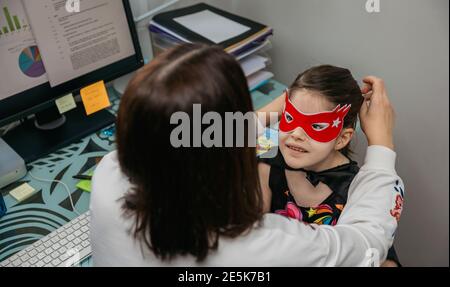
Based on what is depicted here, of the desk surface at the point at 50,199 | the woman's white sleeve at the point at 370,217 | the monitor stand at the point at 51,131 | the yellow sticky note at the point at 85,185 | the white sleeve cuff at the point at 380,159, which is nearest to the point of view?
the woman's white sleeve at the point at 370,217

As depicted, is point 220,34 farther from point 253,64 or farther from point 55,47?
point 55,47

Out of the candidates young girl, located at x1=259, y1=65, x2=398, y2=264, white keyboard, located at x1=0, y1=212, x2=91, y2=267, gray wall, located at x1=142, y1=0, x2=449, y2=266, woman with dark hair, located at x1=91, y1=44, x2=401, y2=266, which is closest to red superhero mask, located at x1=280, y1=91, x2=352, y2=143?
young girl, located at x1=259, y1=65, x2=398, y2=264

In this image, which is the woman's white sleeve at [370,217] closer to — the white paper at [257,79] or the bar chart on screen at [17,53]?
the white paper at [257,79]

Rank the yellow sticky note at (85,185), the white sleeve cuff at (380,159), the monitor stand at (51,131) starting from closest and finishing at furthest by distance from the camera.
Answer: the white sleeve cuff at (380,159) → the yellow sticky note at (85,185) → the monitor stand at (51,131)

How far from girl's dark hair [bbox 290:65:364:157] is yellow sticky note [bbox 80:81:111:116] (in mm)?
649

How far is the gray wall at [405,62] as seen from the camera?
1.18m

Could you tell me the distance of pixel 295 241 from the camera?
65 centimetres

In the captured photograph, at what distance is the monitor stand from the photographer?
122 centimetres

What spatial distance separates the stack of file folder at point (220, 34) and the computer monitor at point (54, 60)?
15 centimetres

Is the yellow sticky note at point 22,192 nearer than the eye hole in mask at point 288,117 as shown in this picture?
No

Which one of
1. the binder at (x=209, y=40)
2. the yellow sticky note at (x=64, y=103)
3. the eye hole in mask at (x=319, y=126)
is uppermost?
the binder at (x=209, y=40)

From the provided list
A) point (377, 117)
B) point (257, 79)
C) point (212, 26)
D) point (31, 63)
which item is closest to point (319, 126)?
point (377, 117)

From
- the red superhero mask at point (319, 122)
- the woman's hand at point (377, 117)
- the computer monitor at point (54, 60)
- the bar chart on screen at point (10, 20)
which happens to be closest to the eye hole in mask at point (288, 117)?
the red superhero mask at point (319, 122)

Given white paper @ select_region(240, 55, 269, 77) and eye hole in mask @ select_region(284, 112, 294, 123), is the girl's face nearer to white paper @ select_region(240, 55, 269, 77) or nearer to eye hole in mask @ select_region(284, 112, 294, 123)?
eye hole in mask @ select_region(284, 112, 294, 123)
